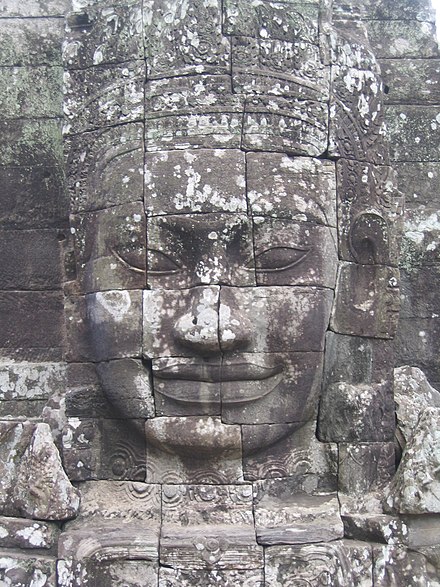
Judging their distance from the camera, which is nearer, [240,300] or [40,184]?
[240,300]

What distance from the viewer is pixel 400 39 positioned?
24.6ft

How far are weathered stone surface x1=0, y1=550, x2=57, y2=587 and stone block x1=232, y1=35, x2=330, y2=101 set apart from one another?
9.39 feet

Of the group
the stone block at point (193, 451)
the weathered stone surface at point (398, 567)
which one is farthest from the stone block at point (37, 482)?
the weathered stone surface at point (398, 567)

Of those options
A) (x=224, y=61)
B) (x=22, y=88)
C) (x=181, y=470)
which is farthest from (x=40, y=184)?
(x=181, y=470)

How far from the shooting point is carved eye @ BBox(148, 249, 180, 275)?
585 centimetres

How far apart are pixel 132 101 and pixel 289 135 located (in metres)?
0.93

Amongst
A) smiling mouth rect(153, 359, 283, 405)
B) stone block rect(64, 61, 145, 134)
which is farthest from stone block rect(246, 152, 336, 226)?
smiling mouth rect(153, 359, 283, 405)

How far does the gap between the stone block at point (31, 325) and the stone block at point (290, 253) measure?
179 cm

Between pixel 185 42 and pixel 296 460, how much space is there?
2.51m

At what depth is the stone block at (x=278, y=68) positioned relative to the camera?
5.96 metres

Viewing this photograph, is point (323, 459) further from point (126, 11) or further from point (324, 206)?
point (126, 11)

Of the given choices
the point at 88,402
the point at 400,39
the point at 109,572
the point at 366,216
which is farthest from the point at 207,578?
the point at 400,39

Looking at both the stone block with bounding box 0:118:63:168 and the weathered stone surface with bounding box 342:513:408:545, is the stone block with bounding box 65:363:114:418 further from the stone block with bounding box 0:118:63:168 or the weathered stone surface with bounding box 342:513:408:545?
the stone block with bounding box 0:118:63:168

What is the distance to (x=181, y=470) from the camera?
593 cm
